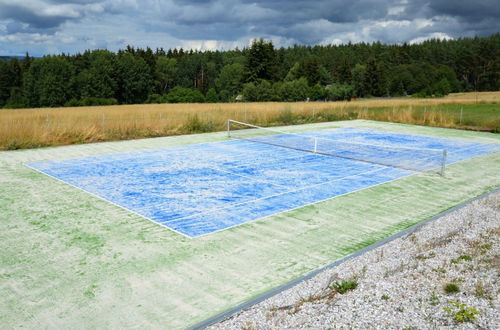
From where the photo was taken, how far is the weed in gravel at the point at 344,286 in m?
5.03

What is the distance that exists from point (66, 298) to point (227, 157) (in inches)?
382

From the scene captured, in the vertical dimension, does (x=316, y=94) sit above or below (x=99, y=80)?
below

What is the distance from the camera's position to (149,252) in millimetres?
6703

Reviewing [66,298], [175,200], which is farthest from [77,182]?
[66,298]

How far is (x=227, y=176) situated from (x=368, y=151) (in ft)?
23.2

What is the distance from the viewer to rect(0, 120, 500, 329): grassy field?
5.03 metres

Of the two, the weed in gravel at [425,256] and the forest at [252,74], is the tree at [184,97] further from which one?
the weed in gravel at [425,256]

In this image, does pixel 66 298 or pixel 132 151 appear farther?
pixel 132 151

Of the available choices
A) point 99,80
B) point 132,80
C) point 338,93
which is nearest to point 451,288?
point 338,93

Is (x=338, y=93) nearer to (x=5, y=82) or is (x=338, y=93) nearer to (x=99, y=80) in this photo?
(x=99, y=80)

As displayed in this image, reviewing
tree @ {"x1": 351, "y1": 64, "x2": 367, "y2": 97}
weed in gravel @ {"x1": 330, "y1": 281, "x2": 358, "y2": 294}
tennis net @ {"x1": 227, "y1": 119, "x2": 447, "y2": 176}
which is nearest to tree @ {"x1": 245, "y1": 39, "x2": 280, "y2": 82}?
tree @ {"x1": 351, "y1": 64, "x2": 367, "y2": 97}

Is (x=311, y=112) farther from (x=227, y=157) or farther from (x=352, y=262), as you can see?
(x=352, y=262)

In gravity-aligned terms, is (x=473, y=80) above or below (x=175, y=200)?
above

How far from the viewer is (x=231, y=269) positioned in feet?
20.1
